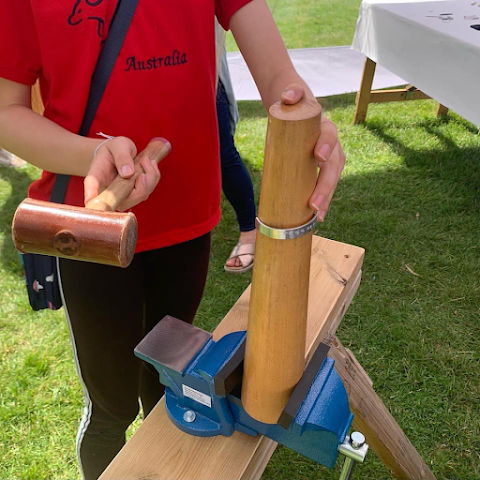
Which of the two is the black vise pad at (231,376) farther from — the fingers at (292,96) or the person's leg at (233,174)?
the person's leg at (233,174)

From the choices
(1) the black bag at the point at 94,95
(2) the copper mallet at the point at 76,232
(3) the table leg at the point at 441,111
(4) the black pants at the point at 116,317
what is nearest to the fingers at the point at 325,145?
(2) the copper mallet at the point at 76,232

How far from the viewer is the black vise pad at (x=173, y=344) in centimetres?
75

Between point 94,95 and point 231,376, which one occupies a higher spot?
point 94,95

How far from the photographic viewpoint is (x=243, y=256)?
2461mm

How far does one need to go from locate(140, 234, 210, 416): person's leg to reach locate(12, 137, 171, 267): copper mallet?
47 cm

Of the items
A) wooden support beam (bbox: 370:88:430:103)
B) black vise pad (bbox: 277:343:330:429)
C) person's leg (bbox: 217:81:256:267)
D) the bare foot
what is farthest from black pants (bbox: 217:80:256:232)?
wooden support beam (bbox: 370:88:430:103)

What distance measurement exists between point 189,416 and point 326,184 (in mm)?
438

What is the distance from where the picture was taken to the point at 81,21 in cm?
81

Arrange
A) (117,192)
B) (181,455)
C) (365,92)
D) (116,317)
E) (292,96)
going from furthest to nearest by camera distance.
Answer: (365,92), (116,317), (181,455), (117,192), (292,96)

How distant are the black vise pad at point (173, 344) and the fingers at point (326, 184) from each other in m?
0.30

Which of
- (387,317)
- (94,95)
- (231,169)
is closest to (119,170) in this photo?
(94,95)

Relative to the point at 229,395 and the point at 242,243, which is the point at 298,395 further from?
the point at 242,243

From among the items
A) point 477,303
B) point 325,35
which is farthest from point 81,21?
point 325,35

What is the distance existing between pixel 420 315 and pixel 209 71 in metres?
1.64
